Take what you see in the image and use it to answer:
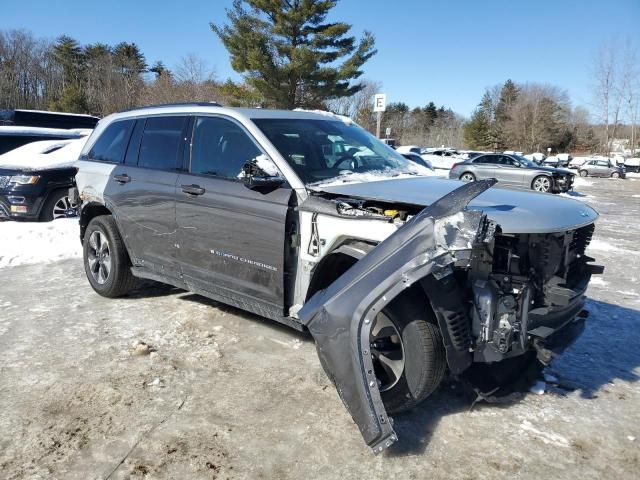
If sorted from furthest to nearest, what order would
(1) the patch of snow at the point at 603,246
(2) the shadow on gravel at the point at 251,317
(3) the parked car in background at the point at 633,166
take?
(3) the parked car in background at the point at 633,166 → (1) the patch of snow at the point at 603,246 → (2) the shadow on gravel at the point at 251,317

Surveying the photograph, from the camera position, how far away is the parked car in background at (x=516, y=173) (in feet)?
63.6

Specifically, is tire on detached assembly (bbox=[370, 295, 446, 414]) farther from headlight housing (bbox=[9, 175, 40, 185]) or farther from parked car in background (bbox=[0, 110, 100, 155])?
parked car in background (bbox=[0, 110, 100, 155])

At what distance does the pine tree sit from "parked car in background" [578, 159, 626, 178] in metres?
20.4

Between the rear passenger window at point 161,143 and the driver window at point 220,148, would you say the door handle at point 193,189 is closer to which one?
the driver window at point 220,148

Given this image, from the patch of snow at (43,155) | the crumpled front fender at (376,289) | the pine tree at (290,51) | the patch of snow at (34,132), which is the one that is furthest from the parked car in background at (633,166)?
the crumpled front fender at (376,289)

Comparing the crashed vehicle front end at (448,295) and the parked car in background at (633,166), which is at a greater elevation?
the parked car in background at (633,166)

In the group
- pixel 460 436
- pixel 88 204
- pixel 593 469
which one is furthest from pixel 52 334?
pixel 593 469

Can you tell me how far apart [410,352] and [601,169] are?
135 ft

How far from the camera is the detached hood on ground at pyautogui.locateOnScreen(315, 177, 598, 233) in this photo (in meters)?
2.77

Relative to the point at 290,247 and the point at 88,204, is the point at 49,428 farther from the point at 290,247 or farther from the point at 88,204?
the point at 88,204

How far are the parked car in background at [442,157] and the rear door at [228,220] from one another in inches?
1208

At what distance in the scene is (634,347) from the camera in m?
4.34

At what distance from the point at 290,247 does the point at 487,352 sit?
56.4 inches

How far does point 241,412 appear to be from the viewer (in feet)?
10.5
